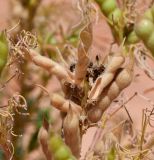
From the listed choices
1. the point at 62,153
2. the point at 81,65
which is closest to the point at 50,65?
the point at 81,65

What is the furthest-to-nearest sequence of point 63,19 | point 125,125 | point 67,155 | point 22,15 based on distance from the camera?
point 63,19
point 22,15
point 125,125
point 67,155

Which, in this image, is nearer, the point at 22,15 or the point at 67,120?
the point at 67,120

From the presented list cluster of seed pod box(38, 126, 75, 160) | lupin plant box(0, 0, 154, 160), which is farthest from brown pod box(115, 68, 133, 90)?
cluster of seed pod box(38, 126, 75, 160)

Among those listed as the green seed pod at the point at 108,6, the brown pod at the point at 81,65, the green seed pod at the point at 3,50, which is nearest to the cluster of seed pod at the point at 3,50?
the green seed pod at the point at 3,50

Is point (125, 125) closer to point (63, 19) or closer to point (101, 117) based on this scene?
point (101, 117)

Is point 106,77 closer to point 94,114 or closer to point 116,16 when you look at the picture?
point 94,114

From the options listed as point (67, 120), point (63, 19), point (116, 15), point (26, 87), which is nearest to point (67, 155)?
point (67, 120)
